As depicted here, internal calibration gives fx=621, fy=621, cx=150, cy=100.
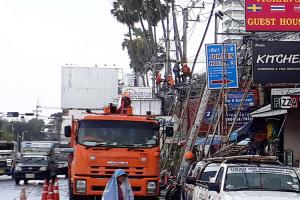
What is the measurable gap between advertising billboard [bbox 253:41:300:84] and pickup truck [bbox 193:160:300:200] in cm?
677

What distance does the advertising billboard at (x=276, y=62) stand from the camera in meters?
17.9

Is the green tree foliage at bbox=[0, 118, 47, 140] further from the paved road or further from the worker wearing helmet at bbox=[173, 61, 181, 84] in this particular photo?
the paved road

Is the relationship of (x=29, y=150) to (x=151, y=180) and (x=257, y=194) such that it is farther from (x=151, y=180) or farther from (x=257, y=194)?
(x=257, y=194)

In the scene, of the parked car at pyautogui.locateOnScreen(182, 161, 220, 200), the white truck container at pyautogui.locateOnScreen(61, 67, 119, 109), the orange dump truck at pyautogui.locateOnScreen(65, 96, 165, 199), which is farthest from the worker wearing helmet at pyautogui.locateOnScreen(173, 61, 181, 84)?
the white truck container at pyautogui.locateOnScreen(61, 67, 119, 109)

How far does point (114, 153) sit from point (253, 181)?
6.27 meters

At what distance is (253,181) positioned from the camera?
35.6ft

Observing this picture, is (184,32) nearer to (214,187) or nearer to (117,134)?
(117,134)

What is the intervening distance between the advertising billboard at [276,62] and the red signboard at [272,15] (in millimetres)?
702

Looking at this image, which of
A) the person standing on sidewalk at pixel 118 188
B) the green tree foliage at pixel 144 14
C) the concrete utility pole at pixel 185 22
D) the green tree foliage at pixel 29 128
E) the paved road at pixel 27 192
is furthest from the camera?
the green tree foliage at pixel 29 128

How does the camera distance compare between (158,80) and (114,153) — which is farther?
(158,80)

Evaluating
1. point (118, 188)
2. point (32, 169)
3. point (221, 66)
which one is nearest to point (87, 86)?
point (32, 169)

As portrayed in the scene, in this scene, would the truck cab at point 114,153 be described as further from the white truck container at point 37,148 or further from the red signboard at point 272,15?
the white truck container at point 37,148

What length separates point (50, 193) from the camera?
52.6ft

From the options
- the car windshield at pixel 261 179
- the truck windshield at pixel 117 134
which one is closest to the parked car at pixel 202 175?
the car windshield at pixel 261 179
